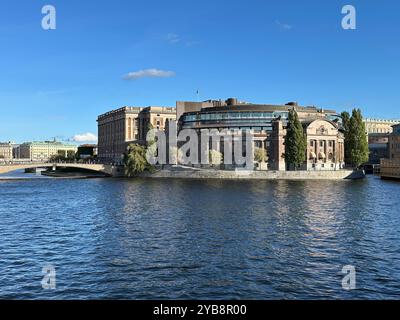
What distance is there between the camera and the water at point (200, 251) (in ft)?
79.7

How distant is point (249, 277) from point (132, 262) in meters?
8.53

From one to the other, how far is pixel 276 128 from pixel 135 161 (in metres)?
51.2

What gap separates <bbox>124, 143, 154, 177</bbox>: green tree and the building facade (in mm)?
30265

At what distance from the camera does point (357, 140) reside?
5502 inches

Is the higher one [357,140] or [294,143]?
[357,140]

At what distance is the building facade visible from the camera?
153m

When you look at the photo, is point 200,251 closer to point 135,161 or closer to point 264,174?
point 264,174

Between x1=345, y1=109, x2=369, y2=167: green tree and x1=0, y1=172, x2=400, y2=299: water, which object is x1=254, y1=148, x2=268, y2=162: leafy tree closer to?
x1=345, y1=109, x2=369, y2=167: green tree

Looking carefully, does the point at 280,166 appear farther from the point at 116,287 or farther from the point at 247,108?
the point at 116,287

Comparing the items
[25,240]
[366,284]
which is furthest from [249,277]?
[25,240]

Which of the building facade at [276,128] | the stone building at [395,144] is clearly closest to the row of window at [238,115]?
the building facade at [276,128]

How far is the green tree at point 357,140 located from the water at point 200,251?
278 feet

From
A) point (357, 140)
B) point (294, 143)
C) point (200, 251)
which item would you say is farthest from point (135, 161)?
point (200, 251)

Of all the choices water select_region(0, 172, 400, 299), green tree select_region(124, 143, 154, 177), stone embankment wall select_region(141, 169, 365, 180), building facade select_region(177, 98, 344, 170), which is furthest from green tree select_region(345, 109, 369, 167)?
water select_region(0, 172, 400, 299)
